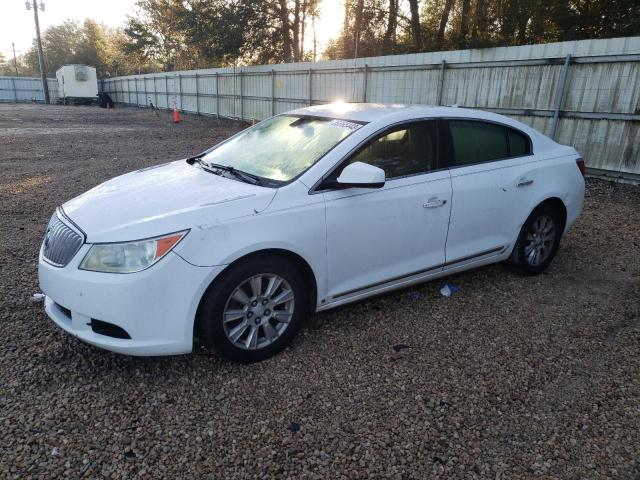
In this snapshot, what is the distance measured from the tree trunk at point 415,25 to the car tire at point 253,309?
17.6m

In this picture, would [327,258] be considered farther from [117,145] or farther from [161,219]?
[117,145]

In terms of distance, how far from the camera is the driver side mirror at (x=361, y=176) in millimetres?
3020

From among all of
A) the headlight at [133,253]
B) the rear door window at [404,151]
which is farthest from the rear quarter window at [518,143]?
the headlight at [133,253]

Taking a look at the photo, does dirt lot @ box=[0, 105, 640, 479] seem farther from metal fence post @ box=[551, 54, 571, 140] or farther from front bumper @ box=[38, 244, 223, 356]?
metal fence post @ box=[551, 54, 571, 140]

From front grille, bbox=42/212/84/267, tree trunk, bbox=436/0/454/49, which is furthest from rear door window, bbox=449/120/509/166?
tree trunk, bbox=436/0/454/49

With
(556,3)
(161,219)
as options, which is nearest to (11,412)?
(161,219)

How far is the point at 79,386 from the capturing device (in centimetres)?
280

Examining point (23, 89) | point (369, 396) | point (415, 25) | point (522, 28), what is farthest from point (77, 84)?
point (369, 396)

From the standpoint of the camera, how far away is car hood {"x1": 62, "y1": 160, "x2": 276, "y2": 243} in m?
2.71

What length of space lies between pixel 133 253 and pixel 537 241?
11.7ft

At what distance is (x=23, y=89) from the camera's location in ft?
152

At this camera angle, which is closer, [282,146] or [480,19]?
[282,146]

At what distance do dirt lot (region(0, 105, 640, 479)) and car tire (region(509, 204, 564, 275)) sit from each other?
0.68 ft

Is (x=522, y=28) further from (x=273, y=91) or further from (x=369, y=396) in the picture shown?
(x=369, y=396)
